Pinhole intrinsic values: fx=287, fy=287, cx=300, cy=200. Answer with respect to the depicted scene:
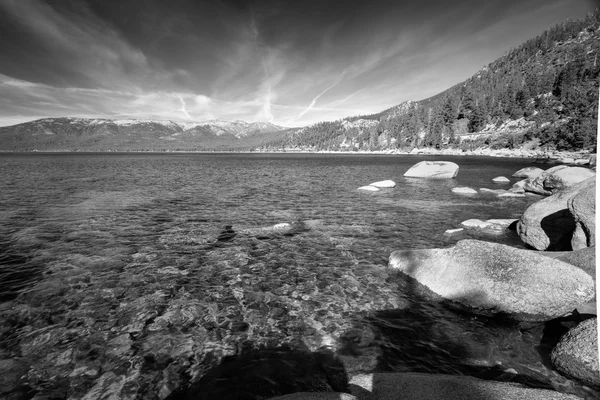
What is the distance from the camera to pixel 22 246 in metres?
14.1

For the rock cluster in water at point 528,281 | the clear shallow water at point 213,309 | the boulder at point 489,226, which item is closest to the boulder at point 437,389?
the rock cluster in water at point 528,281

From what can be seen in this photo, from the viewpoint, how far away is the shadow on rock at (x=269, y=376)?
6.28m

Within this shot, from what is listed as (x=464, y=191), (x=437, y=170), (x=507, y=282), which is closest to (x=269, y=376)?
(x=507, y=282)

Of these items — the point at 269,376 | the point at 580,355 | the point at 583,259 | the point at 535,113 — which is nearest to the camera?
the point at 580,355

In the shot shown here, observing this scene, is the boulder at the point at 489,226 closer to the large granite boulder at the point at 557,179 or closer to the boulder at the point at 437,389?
the large granite boulder at the point at 557,179

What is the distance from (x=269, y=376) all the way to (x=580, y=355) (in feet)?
22.7

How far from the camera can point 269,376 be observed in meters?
6.68

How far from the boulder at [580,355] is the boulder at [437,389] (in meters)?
1.89

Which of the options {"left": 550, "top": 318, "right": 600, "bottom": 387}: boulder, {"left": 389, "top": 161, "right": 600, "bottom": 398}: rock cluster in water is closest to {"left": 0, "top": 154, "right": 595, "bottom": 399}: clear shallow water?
{"left": 550, "top": 318, "right": 600, "bottom": 387}: boulder

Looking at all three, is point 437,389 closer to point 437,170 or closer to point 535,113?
point 437,170

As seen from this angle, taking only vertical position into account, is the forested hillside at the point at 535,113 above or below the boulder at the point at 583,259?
above

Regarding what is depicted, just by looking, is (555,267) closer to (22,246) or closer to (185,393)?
(185,393)

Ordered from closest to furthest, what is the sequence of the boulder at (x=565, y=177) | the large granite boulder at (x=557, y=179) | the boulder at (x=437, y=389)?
1. the boulder at (x=437, y=389)
2. the boulder at (x=565, y=177)
3. the large granite boulder at (x=557, y=179)

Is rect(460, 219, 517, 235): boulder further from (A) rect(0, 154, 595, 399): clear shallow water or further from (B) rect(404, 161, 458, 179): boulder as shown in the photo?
(B) rect(404, 161, 458, 179): boulder
